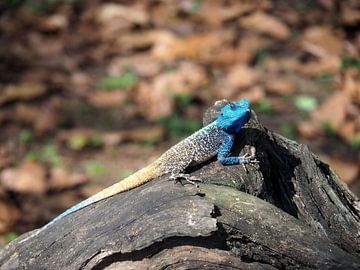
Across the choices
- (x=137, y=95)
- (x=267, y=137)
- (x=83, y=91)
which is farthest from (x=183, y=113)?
(x=267, y=137)

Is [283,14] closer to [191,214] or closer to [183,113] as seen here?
[183,113]

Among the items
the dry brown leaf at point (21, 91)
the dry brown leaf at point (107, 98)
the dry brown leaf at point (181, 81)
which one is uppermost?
the dry brown leaf at point (181, 81)

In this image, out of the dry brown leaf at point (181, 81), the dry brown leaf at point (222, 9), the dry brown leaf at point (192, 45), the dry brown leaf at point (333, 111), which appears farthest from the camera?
the dry brown leaf at point (222, 9)

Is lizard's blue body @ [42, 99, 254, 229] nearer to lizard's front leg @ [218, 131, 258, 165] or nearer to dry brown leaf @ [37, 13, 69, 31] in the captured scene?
lizard's front leg @ [218, 131, 258, 165]

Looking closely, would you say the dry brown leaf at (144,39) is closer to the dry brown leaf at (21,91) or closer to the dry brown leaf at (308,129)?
the dry brown leaf at (21,91)

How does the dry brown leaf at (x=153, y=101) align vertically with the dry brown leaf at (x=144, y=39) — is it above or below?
below

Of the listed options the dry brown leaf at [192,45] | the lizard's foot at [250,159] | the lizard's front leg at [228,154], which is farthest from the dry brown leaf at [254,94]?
the lizard's foot at [250,159]

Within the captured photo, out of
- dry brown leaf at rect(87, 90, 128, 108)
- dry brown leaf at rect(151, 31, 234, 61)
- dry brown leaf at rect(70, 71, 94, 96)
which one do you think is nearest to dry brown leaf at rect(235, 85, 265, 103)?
dry brown leaf at rect(151, 31, 234, 61)
